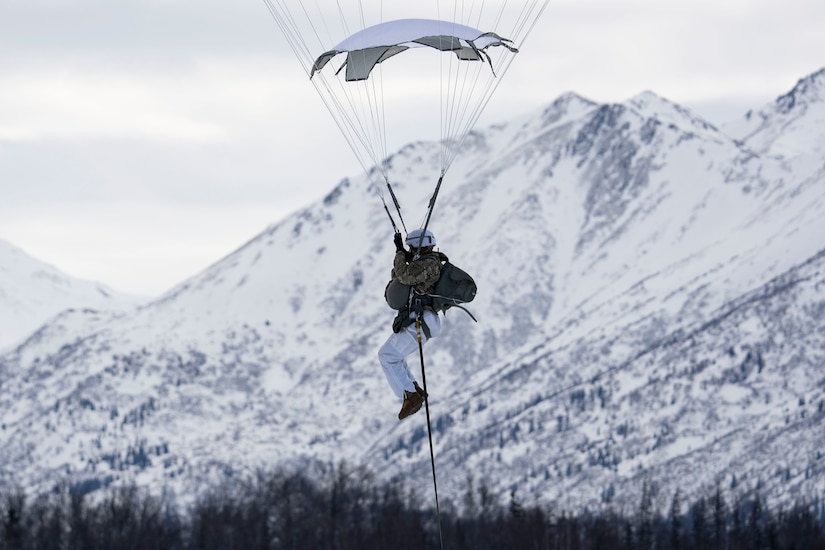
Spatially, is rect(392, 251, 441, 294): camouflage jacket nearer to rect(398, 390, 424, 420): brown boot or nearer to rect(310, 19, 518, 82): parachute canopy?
rect(398, 390, 424, 420): brown boot

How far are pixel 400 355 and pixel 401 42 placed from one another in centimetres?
638

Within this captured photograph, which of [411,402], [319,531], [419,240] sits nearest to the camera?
[411,402]

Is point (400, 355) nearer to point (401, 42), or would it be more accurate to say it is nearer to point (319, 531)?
point (401, 42)

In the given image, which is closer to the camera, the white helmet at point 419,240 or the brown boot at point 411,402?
the brown boot at point 411,402

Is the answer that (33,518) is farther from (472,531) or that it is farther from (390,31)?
(390,31)

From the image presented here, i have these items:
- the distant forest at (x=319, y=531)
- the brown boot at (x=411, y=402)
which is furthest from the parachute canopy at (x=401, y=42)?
the distant forest at (x=319, y=531)

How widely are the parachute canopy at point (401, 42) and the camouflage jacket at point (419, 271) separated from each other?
14.4 ft

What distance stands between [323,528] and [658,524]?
5193 cm

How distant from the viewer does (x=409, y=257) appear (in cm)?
3177

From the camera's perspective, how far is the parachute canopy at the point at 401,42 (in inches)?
1262

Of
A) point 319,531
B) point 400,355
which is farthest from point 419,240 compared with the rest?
point 319,531

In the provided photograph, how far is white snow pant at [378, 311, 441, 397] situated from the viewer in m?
31.2

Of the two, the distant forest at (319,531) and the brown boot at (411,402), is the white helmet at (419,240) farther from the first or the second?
the distant forest at (319,531)

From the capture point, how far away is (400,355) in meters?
31.3
